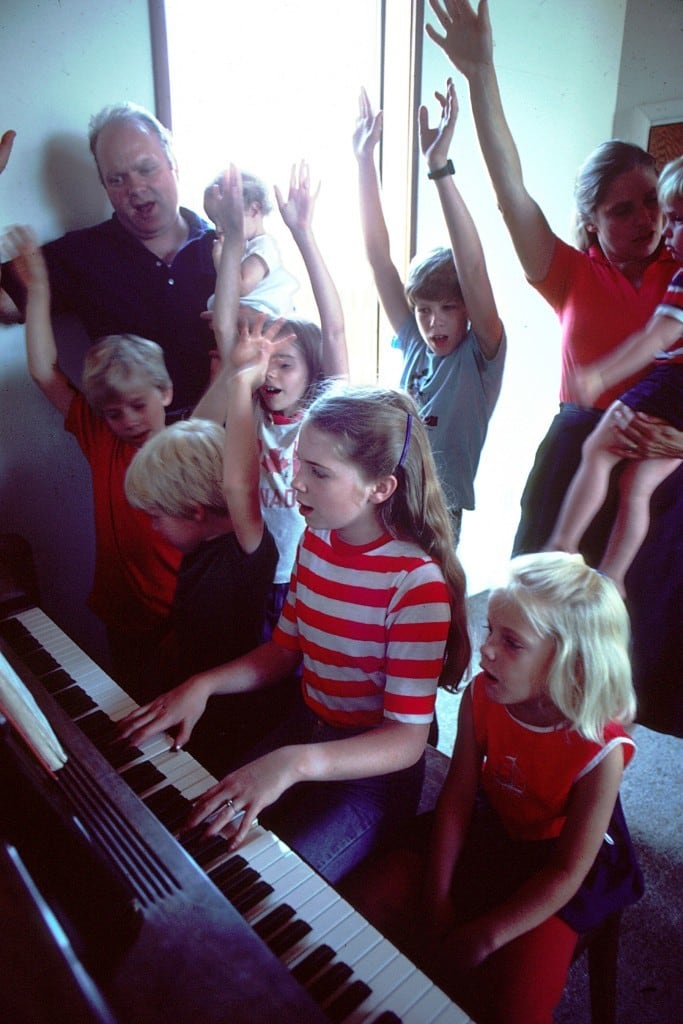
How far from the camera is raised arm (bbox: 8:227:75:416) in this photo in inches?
57.7

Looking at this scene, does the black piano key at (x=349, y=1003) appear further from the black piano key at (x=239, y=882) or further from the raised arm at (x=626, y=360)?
the raised arm at (x=626, y=360)

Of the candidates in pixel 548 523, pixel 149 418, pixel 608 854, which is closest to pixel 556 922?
pixel 608 854

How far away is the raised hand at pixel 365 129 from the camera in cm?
171

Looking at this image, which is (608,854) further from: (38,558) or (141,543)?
(38,558)

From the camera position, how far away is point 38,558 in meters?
1.73

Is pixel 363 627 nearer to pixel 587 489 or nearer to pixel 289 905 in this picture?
pixel 289 905

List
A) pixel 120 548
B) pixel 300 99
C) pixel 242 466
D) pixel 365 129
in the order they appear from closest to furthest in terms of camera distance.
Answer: pixel 242 466
pixel 120 548
pixel 365 129
pixel 300 99

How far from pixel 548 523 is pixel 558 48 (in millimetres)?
1755

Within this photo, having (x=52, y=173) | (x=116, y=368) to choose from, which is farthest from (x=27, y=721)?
(x=52, y=173)

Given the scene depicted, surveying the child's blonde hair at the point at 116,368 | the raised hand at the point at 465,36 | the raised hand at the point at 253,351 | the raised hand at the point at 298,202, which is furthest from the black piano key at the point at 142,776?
the raised hand at the point at 465,36

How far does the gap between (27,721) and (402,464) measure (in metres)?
0.69

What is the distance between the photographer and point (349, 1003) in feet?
2.21

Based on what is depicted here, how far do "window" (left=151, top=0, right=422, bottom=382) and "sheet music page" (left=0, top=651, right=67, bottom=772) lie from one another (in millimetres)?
1364

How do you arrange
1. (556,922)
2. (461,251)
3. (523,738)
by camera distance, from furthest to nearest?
(461,251) < (523,738) < (556,922)
